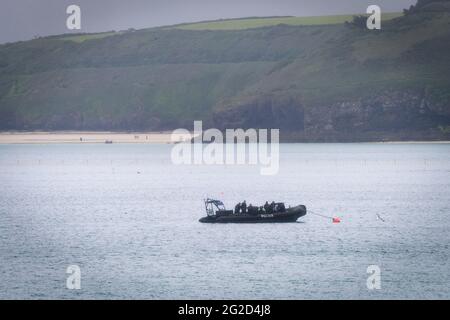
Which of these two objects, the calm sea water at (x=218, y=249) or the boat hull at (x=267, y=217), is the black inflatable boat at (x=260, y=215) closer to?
the boat hull at (x=267, y=217)

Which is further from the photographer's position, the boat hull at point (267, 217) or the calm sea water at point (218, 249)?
the boat hull at point (267, 217)

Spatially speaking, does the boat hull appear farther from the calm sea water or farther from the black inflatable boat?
the calm sea water

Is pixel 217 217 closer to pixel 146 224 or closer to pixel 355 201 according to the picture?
pixel 146 224

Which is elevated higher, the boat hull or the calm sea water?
the boat hull

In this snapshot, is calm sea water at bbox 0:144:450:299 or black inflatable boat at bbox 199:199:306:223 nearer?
calm sea water at bbox 0:144:450:299

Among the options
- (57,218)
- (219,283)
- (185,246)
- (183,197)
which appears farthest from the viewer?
(183,197)

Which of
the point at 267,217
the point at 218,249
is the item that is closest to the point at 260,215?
the point at 267,217

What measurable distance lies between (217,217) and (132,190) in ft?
207

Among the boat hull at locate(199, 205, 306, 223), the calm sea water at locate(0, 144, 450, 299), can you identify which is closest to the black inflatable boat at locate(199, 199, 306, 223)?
the boat hull at locate(199, 205, 306, 223)

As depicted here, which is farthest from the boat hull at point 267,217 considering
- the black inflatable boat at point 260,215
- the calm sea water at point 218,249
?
the calm sea water at point 218,249

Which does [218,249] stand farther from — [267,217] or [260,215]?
[260,215]

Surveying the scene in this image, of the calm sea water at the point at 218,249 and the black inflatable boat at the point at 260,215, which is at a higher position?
the black inflatable boat at the point at 260,215

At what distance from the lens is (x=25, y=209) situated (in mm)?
142750
